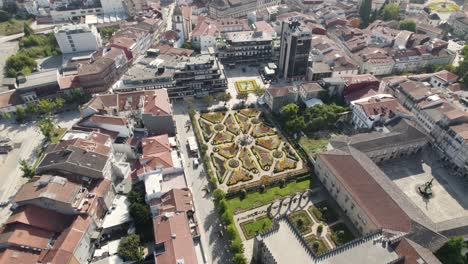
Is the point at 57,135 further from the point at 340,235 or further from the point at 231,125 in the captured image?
the point at 340,235

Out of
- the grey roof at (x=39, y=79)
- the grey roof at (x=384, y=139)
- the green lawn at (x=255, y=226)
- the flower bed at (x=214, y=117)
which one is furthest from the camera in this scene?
the grey roof at (x=39, y=79)

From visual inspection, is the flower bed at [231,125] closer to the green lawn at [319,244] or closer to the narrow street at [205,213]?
the narrow street at [205,213]

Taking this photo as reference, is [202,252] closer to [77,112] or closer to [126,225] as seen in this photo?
[126,225]

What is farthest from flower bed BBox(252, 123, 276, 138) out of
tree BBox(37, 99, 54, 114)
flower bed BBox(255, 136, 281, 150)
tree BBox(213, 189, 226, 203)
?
tree BBox(37, 99, 54, 114)

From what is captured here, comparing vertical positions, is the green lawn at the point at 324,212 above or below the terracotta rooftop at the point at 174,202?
below

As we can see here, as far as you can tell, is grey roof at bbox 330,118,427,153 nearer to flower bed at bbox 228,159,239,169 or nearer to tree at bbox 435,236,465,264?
flower bed at bbox 228,159,239,169

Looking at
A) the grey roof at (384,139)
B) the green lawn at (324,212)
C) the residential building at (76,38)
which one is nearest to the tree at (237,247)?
the green lawn at (324,212)

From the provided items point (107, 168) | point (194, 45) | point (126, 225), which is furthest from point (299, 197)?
point (194, 45)
